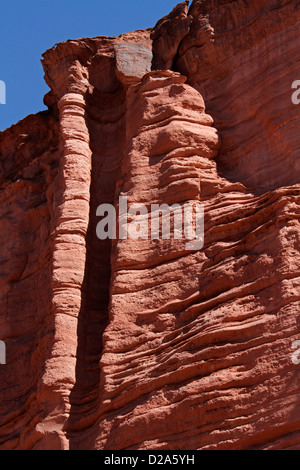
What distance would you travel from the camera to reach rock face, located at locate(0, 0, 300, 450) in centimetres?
1135

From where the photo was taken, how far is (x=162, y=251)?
523 inches

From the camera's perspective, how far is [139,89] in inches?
607

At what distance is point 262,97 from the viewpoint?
47.6 ft

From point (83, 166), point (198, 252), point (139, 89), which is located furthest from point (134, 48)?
point (198, 252)

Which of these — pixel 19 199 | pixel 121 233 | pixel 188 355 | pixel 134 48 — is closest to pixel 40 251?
pixel 19 199

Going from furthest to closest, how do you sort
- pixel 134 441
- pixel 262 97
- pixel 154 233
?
pixel 262 97
pixel 154 233
pixel 134 441

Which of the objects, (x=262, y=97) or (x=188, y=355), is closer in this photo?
(x=188, y=355)

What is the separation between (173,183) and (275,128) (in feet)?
6.36

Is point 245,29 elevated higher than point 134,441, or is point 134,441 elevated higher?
point 245,29

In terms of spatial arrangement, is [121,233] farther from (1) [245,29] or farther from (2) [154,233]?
(1) [245,29]

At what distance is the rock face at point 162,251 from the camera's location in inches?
447

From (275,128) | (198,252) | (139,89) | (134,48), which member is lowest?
(198,252)
